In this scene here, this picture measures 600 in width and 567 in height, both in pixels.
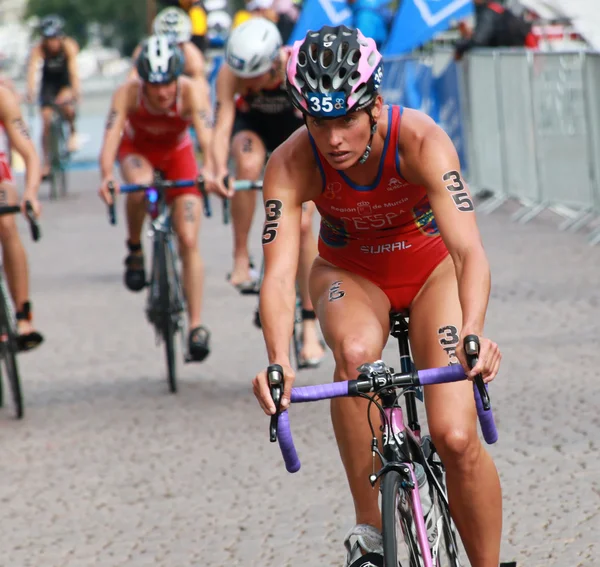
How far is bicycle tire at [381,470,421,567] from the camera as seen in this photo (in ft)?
12.1

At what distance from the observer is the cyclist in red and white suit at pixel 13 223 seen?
28.1 feet

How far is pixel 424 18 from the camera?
59.6 feet

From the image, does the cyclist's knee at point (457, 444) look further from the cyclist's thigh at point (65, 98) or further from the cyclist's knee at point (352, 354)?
the cyclist's thigh at point (65, 98)

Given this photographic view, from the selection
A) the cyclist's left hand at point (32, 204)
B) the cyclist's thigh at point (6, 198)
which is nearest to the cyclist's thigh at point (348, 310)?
the cyclist's left hand at point (32, 204)

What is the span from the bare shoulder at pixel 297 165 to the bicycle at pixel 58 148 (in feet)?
54.1

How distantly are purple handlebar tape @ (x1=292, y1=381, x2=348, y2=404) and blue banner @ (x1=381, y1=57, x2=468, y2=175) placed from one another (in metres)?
13.3

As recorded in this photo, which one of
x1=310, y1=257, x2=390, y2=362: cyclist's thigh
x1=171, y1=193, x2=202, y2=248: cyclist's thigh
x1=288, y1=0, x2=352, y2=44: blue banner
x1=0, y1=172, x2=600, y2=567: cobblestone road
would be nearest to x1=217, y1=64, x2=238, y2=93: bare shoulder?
x1=171, y1=193, x2=202, y2=248: cyclist's thigh

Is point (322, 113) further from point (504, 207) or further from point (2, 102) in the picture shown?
point (504, 207)

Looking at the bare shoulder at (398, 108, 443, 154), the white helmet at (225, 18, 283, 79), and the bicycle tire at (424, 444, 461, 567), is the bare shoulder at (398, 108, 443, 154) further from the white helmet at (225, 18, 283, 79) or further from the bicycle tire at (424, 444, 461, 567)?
the white helmet at (225, 18, 283, 79)

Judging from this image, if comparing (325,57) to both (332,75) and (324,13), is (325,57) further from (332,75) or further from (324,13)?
(324,13)

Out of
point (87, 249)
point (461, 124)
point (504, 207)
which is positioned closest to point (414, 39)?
point (461, 124)

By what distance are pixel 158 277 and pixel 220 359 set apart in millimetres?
983

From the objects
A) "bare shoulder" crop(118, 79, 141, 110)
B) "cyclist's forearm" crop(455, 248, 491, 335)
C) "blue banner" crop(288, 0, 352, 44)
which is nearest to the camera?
"cyclist's forearm" crop(455, 248, 491, 335)

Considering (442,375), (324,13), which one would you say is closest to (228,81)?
(442,375)
